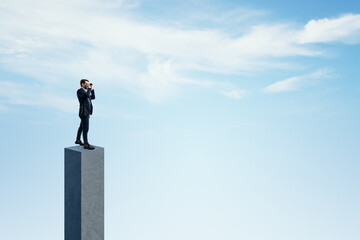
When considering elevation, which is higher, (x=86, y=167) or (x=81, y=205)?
(x=86, y=167)

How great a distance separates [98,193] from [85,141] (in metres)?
1.31

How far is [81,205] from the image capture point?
30.4 feet

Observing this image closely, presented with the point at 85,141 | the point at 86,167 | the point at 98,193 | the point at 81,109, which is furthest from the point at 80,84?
the point at 98,193

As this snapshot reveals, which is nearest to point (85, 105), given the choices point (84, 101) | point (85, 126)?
point (84, 101)

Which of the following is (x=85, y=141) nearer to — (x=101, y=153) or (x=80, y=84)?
(x=101, y=153)

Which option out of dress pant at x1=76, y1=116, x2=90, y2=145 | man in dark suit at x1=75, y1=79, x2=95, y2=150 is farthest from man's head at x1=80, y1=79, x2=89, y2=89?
dress pant at x1=76, y1=116, x2=90, y2=145

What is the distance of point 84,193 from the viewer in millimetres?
9289

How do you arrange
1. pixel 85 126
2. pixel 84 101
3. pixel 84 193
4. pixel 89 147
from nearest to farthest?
pixel 84 193 < pixel 89 147 < pixel 84 101 < pixel 85 126

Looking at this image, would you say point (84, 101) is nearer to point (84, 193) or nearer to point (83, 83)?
point (83, 83)

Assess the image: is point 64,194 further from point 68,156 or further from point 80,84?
point 80,84

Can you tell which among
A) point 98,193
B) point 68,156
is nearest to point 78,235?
point 98,193

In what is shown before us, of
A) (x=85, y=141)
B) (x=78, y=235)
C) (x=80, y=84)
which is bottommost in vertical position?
(x=78, y=235)

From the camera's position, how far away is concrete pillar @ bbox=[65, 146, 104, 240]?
9273mm

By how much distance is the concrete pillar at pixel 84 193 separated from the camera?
30.4 ft
